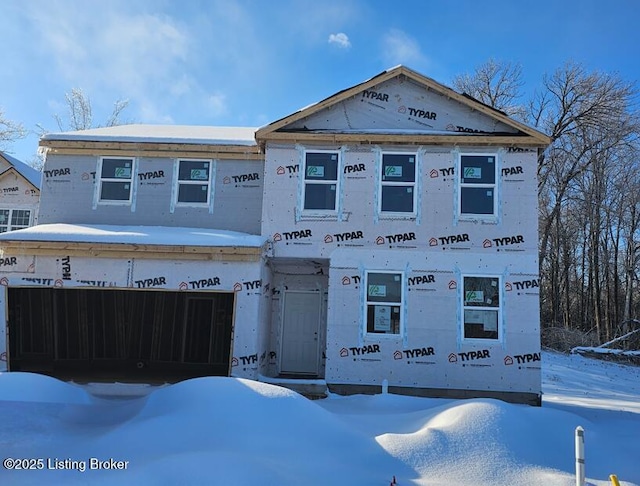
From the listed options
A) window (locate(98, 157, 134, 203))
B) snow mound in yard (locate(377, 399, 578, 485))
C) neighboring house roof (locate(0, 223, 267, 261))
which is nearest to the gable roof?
neighboring house roof (locate(0, 223, 267, 261))

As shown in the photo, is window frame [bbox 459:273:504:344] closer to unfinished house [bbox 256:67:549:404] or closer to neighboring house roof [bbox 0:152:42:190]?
unfinished house [bbox 256:67:549:404]

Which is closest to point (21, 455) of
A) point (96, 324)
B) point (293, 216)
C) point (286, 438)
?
point (286, 438)

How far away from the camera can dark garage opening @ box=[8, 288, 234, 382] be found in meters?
13.7

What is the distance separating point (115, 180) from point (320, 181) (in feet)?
17.8

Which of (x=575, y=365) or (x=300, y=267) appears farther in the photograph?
(x=575, y=365)

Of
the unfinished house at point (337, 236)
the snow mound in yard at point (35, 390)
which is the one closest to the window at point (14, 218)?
the unfinished house at point (337, 236)

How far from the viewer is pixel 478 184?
11.3 metres

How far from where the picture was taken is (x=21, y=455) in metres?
5.43

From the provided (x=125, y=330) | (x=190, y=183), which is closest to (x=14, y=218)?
(x=125, y=330)

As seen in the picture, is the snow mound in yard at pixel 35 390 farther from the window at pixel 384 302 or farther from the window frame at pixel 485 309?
the window frame at pixel 485 309

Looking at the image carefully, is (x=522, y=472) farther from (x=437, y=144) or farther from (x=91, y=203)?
(x=91, y=203)

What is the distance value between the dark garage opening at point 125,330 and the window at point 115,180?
9.92 feet

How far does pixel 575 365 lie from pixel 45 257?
1743 cm

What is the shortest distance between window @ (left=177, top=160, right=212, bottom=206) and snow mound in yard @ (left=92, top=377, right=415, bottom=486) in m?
6.40
